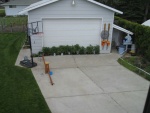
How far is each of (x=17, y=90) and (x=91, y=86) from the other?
3.15 m

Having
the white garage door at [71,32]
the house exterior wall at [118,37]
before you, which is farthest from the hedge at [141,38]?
the white garage door at [71,32]

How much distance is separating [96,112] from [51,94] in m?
2.11

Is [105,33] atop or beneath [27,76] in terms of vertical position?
atop

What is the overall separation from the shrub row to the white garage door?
1.11 ft

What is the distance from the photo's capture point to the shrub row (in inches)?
522

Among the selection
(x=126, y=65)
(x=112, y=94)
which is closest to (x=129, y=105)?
(x=112, y=94)

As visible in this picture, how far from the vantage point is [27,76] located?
392 inches

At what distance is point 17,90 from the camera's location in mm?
8430

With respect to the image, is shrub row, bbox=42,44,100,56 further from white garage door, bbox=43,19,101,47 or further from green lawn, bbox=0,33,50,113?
green lawn, bbox=0,33,50,113

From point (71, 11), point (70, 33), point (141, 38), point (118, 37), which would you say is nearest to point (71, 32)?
point (70, 33)

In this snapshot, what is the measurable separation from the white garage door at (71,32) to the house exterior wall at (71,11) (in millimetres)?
372

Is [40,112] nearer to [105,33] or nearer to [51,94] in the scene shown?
[51,94]

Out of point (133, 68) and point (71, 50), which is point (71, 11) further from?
point (133, 68)

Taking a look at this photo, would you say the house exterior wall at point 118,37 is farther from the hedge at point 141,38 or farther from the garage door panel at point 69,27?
the garage door panel at point 69,27
